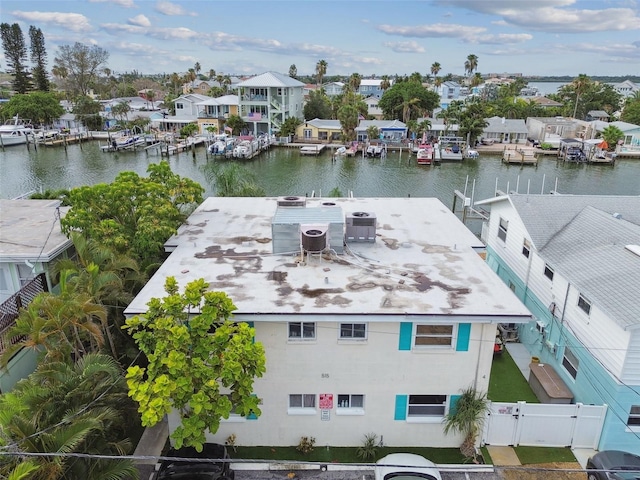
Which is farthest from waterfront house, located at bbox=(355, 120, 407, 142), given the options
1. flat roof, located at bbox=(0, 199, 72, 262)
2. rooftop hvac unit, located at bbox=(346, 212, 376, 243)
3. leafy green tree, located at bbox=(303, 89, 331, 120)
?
rooftop hvac unit, located at bbox=(346, 212, 376, 243)

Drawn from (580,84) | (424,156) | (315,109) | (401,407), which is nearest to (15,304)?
(401,407)

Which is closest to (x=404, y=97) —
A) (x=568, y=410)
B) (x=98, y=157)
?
(x=98, y=157)

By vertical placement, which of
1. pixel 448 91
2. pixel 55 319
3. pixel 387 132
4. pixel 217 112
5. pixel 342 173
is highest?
pixel 448 91

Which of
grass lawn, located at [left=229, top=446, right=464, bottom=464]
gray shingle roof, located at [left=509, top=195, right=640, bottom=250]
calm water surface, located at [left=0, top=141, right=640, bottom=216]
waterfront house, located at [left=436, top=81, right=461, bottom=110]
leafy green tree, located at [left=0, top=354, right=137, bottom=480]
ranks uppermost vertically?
waterfront house, located at [left=436, top=81, right=461, bottom=110]

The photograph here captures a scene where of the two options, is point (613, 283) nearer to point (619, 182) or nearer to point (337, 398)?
point (337, 398)

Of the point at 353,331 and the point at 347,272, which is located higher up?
the point at 347,272

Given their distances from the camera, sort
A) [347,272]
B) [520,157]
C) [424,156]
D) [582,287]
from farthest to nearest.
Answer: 1. [520,157]
2. [424,156]
3. [582,287]
4. [347,272]

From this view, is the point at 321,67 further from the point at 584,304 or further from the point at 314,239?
the point at 584,304

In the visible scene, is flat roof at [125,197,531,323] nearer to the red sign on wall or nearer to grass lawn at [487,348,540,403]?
the red sign on wall
